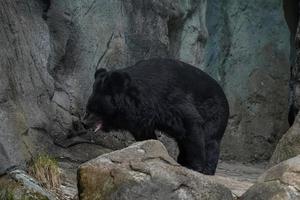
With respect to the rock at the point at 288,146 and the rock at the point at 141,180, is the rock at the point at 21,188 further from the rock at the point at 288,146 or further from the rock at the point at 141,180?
the rock at the point at 288,146

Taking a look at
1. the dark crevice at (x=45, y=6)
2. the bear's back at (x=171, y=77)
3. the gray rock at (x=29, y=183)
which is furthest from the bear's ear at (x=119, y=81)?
the gray rock at (x=29, y=183)

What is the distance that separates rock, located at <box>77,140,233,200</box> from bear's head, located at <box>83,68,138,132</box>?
1.72 m

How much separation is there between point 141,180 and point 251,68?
684cm

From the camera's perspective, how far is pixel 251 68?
12.3 metres

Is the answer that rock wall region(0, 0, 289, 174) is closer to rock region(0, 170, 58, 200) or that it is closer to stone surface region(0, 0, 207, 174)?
stone surface region(0, 0, 207, 174)

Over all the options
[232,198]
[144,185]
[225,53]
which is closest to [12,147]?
[144,185]

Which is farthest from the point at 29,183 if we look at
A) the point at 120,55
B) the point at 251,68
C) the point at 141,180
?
the point at 251,68

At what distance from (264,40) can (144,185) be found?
279 inches

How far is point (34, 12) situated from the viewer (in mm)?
7844

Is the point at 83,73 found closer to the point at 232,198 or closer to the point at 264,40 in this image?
the point at 232,198

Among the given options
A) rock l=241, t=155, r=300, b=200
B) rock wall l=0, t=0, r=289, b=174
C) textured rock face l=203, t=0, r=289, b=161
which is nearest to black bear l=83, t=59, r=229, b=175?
rock wall l=0, t=0, r=289, b=174

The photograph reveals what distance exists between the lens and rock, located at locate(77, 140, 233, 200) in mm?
5742

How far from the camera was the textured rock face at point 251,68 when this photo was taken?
12.1 m

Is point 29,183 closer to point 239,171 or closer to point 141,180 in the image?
point 141,180
